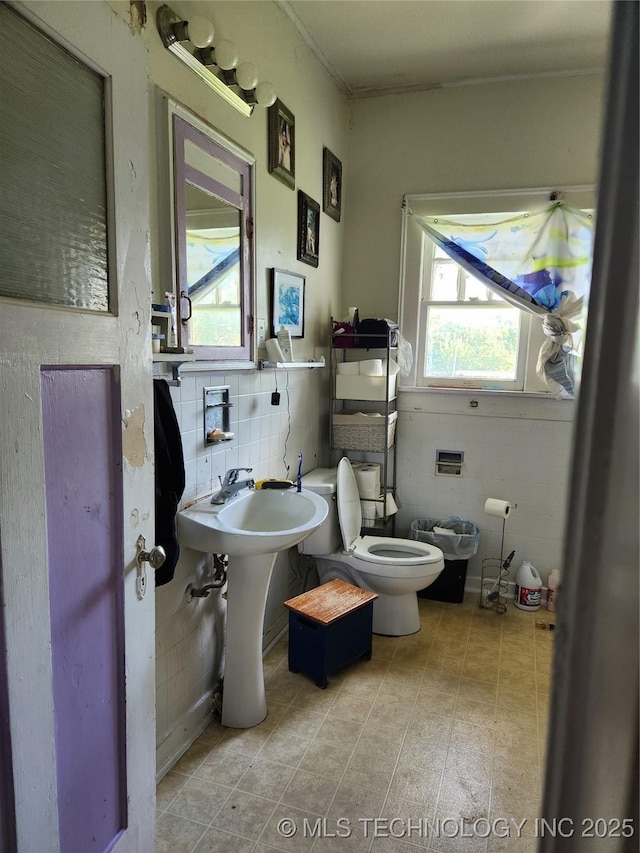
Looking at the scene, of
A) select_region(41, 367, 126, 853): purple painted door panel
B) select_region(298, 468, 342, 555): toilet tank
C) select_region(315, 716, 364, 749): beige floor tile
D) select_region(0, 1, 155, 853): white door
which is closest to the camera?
select_region(0, 1, 155, 853): white door

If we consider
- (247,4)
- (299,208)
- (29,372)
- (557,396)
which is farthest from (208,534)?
(557,396)

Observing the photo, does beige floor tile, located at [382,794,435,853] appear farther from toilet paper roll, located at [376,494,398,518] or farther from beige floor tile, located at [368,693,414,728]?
toilet paper roll, located at [376,494,398,518]

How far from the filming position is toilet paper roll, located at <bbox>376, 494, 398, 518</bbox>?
10.1 ft

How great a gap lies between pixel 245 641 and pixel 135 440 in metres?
1.15

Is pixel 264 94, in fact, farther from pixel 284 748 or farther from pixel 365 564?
pixel 284 748

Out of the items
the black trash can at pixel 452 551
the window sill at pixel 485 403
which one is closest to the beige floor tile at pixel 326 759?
the black trash can at pixel 452 551

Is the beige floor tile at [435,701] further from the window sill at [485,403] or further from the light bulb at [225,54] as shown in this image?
the light bulb at [225,54]

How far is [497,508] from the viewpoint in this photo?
9.61 feet

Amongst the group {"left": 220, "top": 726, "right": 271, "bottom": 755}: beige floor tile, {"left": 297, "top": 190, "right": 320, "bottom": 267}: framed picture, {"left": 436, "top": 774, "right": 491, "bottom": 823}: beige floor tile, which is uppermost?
{"left": 297, "top": 190, "right": 320, "bottom": 267}: framed picture

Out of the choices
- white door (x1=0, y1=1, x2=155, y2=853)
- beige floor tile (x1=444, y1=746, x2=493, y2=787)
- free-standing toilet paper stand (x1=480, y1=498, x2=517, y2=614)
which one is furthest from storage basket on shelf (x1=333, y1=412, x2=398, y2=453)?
white door (x1=0, y1=1, x2=155, y2=853)

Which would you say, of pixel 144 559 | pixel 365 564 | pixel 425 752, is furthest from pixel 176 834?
pixel 365 564

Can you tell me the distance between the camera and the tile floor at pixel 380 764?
1.59m

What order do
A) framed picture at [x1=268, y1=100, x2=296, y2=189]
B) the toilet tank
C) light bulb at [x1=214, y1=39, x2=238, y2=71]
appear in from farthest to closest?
the toilet tank → framed picture at [x1=268, y1=100, x2=296, y2=189] → light bulb at [x1=214, y1=39, x2=238, y2=71]

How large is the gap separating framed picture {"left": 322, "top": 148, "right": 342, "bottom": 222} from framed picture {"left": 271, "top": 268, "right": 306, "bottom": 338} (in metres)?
0.58
